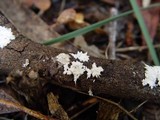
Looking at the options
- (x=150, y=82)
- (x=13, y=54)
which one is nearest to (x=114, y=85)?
(x=150, y=82)

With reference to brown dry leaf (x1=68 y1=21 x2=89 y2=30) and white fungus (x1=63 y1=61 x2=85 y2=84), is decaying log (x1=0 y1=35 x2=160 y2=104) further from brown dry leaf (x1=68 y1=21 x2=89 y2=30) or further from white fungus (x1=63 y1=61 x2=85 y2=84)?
brown dry leaf (x1=68 y1=21 x2=89 y2=30)

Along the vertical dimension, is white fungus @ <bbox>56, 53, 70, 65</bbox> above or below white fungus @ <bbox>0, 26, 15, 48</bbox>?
below

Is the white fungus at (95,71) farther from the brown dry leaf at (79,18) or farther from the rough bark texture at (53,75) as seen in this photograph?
the brown dry leaf at (79,18)

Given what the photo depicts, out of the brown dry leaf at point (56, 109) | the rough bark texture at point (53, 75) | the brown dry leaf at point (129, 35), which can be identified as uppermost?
the brown dry leaf at point (129, 35)

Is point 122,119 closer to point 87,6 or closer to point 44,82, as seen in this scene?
point 44,82

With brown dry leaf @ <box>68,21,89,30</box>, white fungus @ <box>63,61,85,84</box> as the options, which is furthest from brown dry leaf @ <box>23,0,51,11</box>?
white fungus @ <box>63,61,85,84</box>

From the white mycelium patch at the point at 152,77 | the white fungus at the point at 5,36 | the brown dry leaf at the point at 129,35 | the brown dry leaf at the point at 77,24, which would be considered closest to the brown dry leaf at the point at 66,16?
the brown dry leaf at the point at 77,24

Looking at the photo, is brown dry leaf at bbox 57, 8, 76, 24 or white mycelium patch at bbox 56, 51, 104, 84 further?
brown dry leaf at bbox 57, 8, 76, 24

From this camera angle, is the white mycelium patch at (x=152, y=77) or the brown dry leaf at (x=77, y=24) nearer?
the white mycelium patch at (x=152, y=77)
